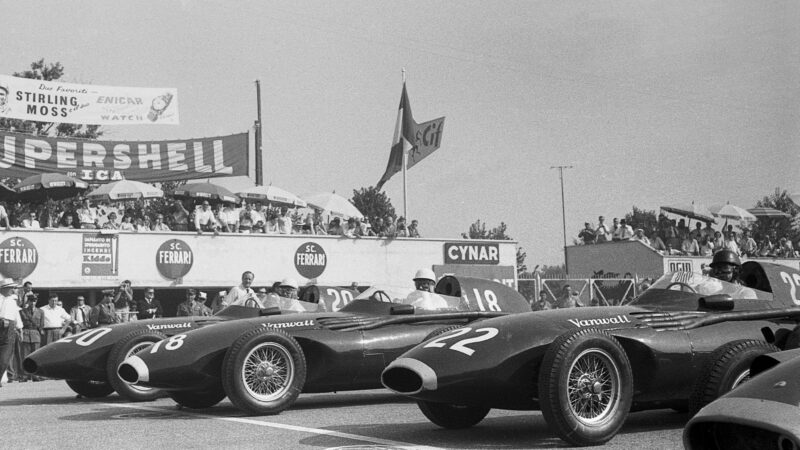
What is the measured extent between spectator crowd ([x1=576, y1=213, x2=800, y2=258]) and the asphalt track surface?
19820mm

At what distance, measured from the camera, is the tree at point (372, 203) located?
7600cm

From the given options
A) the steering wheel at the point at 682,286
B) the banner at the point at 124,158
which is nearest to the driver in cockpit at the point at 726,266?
the steering wheel at the point at 682,286

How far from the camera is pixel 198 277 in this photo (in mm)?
22781

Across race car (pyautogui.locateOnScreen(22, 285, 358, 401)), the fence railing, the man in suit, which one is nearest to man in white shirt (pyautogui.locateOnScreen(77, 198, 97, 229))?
the man in suit

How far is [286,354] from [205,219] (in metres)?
14.6

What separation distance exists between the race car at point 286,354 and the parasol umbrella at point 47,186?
1448cm

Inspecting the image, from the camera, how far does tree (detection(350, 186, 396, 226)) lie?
2992 inches

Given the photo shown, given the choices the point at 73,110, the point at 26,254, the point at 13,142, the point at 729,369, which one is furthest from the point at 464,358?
the point at 73,110

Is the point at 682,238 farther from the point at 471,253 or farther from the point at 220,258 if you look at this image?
the point at 220,258

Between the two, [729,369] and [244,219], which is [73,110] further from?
[729,369]

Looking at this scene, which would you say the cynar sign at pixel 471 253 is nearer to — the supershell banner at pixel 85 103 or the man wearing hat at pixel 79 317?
the supershell banner at pixel 85 103

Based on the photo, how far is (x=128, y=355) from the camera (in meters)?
11.2

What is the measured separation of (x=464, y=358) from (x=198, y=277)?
1655 centimetres

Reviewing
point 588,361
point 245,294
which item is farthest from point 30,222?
point 588,361
